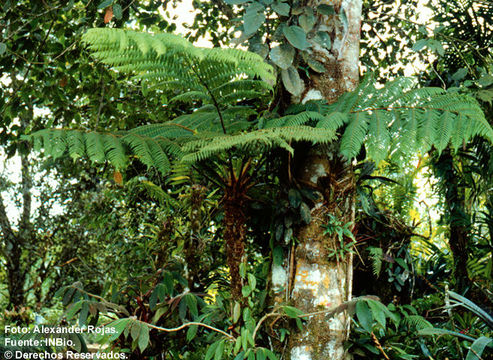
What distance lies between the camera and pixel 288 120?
5.34 ft

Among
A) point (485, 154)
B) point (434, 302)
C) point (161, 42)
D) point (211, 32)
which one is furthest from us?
point (211, 32)

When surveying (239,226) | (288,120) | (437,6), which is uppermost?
(437,6)

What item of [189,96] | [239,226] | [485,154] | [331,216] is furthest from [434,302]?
[189,96]

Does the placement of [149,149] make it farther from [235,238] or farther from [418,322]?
[418,322]

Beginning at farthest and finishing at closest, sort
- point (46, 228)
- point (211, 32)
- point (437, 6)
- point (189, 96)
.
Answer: point (46, 228) < point (211, 32) < point (437, 6) < point (189, 96)

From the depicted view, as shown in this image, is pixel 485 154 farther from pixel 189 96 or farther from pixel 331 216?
pixel 189 96

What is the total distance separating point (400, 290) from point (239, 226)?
1.72 metres

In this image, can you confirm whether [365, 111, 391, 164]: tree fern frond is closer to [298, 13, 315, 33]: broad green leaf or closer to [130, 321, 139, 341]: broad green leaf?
[298, 13, 315, 33]: broad green leaf

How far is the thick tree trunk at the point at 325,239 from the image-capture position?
5.52ft

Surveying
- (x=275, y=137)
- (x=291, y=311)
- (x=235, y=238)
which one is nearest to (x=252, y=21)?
(x=275, y=137)

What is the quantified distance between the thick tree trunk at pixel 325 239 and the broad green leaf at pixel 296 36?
0.77ft

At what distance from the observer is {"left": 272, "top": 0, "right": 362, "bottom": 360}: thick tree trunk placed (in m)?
1.68

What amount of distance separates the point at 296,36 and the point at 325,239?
0.85 meters

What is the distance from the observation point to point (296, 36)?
67.6 inches
